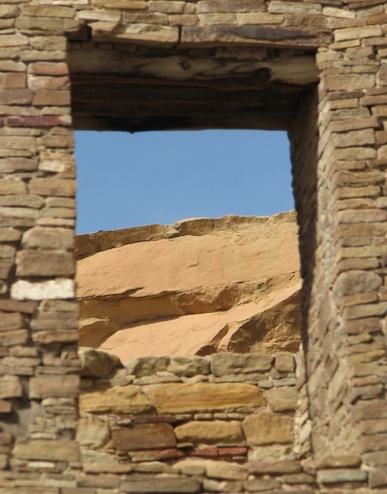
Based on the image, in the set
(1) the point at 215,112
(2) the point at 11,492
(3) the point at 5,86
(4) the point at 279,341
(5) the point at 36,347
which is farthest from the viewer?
(4) the point at 279,341

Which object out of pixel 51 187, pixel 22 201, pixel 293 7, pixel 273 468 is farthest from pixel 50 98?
pixel 273 468

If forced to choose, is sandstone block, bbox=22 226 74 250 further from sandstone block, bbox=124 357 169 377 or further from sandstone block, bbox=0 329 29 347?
sandstone block, bbox=124 357 169 377

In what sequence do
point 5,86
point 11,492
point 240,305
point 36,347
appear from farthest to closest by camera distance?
1. point 240,305
2. point 5,86
3. point 36,347
4. point 11,492

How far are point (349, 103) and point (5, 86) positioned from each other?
7.45 feet

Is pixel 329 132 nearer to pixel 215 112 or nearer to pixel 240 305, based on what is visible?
pixel 215 112

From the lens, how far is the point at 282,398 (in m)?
9.82

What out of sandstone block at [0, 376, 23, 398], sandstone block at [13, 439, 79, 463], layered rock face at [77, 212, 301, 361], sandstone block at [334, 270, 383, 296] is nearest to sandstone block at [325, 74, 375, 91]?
sandstone block at [334, 270, 383, 296]

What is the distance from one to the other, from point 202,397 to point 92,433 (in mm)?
849

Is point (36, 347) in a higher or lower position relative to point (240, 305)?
lower

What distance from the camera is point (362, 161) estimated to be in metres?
8.77

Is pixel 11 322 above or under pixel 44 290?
under

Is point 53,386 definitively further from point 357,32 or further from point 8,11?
point 357,32

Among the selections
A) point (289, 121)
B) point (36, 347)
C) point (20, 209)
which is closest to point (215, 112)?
point (289, 121)

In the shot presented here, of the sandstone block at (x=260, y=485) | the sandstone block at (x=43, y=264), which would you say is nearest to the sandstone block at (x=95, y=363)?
the sandstone block at (x=43, y=264)
